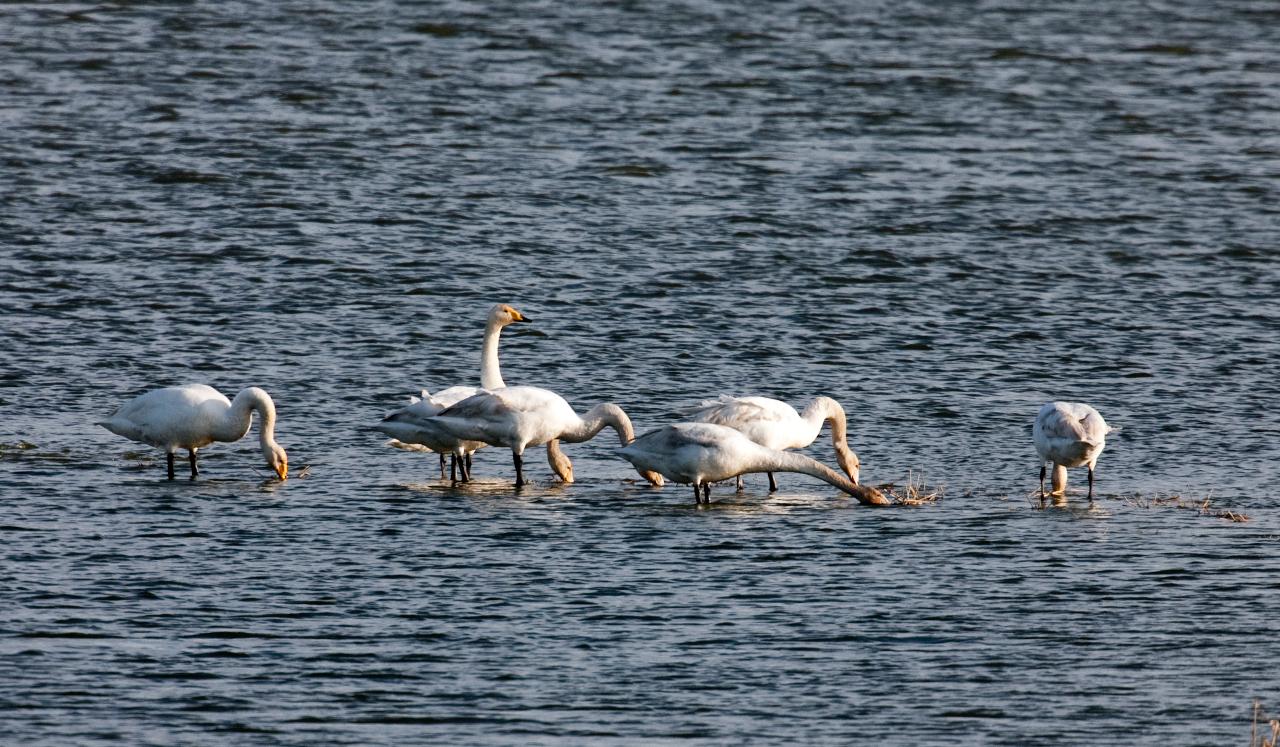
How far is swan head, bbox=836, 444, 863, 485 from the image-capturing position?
550 inches

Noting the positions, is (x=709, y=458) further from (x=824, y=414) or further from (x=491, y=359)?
(x=491, y=359)

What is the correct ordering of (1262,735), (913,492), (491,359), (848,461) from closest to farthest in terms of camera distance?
(1262,735), (913,492), (848,461), (491,359)

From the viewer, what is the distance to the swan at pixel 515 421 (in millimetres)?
14008

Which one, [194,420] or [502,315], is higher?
[502,315]

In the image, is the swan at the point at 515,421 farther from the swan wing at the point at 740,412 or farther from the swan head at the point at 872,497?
the swan head at the point at 872,497

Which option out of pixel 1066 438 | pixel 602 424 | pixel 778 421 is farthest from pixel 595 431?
pixel 1066 438

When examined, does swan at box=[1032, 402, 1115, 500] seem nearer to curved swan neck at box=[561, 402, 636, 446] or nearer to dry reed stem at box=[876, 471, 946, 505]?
dry reed stem at box=[876, 471, 946, 505]

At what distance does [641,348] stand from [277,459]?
4980 millimetres

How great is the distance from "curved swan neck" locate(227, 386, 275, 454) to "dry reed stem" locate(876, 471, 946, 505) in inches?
163

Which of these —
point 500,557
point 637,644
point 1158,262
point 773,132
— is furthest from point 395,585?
point 773,132

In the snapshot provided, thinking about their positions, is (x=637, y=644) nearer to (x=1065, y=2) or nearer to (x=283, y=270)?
A: (x=283, y=270)

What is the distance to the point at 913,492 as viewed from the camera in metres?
13.4

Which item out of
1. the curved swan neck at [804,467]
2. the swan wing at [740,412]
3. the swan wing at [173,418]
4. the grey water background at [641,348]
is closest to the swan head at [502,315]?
the grey water background at [641,348]

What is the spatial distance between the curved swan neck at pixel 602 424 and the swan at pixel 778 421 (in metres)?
0.47
